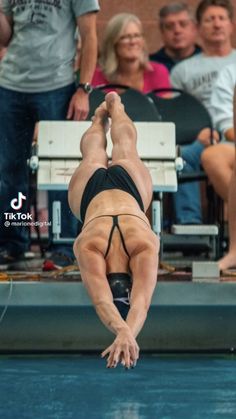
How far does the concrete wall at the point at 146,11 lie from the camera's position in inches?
361

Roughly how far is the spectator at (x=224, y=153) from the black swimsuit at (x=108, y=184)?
0.85 m

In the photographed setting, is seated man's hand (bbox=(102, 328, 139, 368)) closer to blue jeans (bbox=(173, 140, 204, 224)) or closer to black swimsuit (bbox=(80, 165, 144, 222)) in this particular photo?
black swimsuit (bbox=(80, 165, 144, 222))

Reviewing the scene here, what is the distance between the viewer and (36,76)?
7.25 meters

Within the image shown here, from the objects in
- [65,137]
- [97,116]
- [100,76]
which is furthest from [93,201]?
[100,76]

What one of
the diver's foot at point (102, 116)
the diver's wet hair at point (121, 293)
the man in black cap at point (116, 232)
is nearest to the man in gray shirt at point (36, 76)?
the diver's foot at point (102, 116)

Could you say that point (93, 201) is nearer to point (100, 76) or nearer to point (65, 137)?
point (65, 137)

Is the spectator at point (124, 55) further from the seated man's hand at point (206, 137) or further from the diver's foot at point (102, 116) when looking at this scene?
the diver's foot at point (102, 116)

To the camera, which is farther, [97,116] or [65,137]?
[65,137]

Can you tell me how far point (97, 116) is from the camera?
6926 millimetres

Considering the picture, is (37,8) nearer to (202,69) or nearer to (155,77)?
(155,77)

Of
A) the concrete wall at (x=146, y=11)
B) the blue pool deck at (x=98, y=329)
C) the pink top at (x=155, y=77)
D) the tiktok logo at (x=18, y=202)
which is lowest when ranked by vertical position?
the blue pool deck at (x=98, y=329)

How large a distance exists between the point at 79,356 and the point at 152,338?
1.30 ft

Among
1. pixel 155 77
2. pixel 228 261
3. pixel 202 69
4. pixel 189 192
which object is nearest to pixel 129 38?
pixel 155 77

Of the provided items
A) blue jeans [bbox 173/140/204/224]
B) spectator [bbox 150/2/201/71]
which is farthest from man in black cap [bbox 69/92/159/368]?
spectator [bbox 150/2/201/71]
